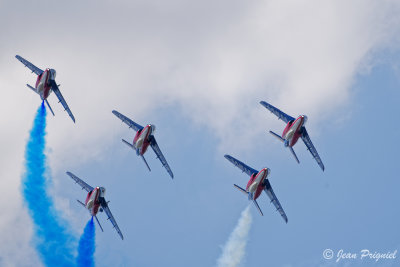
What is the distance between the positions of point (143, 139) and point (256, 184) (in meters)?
19.9

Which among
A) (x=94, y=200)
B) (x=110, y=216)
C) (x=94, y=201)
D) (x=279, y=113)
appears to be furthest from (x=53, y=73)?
(x=279, y=113)

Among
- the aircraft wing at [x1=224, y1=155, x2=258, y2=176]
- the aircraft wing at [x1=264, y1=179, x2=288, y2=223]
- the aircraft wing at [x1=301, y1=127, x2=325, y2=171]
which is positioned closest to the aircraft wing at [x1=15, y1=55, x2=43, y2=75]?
the aircraft wing at [x1=224, y1=155, x2=258, y2=176]

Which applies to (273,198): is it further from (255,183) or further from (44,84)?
(44,84)

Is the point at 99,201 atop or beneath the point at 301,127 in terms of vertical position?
beneath

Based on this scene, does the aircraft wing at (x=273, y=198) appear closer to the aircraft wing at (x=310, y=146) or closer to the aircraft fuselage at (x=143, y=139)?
the aircraft wing at (x=310, y=146)

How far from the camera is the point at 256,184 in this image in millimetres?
138250

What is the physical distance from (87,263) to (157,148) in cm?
2283

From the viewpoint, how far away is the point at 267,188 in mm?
141750

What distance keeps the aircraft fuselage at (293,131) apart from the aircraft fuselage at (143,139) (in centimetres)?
2163

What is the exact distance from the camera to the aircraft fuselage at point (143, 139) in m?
141

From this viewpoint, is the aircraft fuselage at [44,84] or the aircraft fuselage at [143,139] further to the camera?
the aircraft fuselage at [143,139]

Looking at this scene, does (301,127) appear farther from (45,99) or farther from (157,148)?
(45,99)

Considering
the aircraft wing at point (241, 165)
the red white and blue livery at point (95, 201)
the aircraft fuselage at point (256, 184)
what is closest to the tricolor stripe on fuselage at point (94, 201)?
the red white and blue livery at point (95, 201)

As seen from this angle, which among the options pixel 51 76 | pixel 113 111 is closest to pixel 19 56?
pixel 51 76
